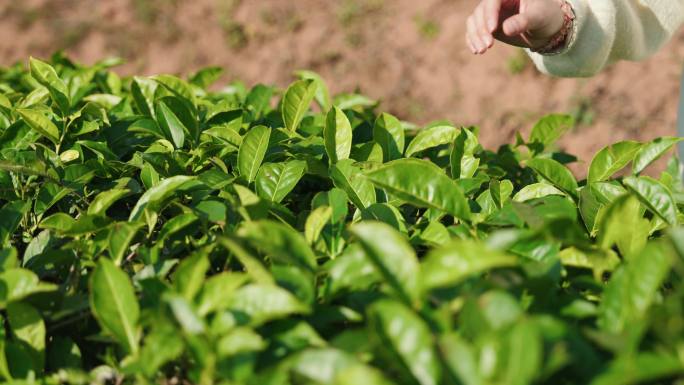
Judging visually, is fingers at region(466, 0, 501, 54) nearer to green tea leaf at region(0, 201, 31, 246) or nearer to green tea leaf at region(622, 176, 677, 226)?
green tea leaf at region(622, 176, 677, 226)

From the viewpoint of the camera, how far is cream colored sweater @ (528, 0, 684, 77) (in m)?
2.39

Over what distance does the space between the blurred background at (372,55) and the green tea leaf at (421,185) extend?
418cm

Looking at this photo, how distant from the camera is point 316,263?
126 centimetres

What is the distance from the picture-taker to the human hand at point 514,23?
1.96m

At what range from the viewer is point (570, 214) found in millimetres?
1338

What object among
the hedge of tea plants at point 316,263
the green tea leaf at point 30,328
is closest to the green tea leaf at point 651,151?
the hedge of tea plants at point 316,263

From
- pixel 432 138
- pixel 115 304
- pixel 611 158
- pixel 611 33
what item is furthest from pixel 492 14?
pixel 115 304

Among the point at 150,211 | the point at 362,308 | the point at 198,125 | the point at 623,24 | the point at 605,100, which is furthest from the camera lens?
the point at 605,100

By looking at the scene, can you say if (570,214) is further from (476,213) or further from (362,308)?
(362,308)

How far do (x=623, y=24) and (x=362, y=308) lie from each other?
71.3 inches

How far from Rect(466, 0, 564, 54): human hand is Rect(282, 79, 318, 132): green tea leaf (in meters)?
0.46

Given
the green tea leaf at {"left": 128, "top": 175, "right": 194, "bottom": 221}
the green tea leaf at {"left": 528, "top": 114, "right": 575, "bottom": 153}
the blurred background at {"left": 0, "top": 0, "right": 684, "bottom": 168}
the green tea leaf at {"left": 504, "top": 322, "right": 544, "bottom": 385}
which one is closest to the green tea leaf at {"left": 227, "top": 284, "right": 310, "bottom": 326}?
the green tea leaf at {"left": 504, "top": 322, "right": 544, "bottom": 385}

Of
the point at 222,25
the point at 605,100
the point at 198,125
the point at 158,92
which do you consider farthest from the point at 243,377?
the point at 222,25

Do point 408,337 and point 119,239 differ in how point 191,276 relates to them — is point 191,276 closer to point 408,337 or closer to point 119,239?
point 119,239
